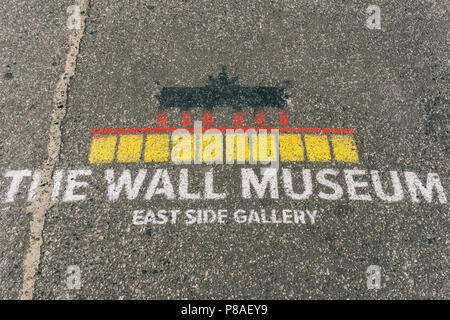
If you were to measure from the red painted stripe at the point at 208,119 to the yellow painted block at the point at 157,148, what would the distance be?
463 millimetres

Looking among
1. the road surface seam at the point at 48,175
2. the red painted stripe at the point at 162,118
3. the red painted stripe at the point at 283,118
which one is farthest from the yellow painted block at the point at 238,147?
the road surface seam at the point at 48,175

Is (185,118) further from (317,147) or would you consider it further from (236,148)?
(317,147)

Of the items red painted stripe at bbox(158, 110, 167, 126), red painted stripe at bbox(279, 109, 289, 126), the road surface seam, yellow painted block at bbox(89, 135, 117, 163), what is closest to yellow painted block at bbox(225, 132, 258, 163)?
red painted stripe at bbox(279, 109, 289, 126)

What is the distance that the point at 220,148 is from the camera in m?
3.71

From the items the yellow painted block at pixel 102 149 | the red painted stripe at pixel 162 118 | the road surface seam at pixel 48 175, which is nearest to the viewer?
the road surface seam at pixel 48 175

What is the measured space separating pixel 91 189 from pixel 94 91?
1.27m

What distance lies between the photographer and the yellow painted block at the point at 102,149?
3615 millimetres

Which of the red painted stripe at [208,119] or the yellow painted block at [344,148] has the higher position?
the red painted stripe at [208,119]

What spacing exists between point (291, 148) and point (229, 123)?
77 cm

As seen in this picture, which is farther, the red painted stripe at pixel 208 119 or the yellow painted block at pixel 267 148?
the red painted stripe at pixel 208 119

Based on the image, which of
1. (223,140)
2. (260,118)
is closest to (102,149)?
(223,140)

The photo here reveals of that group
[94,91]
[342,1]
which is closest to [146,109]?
[94,91]

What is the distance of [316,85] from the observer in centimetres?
408

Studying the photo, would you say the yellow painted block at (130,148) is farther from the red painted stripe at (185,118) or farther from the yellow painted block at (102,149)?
the red painted stripe at (185,118)
